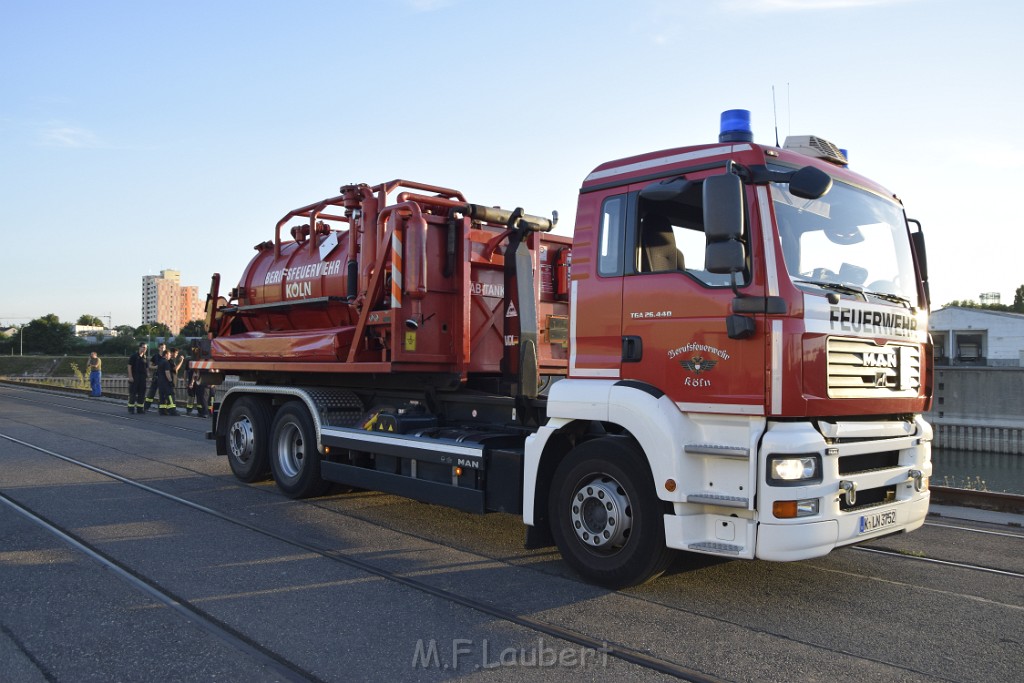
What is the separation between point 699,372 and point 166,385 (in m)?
18.8

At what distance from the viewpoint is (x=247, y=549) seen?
6316 mm

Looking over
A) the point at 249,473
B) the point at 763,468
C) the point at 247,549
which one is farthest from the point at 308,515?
the point at 763,468

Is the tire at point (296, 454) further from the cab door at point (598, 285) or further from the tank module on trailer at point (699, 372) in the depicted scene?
the cab door at point (598, 285)

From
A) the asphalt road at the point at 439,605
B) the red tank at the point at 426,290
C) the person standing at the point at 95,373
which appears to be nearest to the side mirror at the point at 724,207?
the asphalt road at the point at 439,605

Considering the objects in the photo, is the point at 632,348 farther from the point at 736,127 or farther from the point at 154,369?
the point at 154,369

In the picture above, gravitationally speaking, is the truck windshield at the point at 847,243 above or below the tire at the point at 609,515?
above

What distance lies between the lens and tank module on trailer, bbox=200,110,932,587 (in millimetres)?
4746

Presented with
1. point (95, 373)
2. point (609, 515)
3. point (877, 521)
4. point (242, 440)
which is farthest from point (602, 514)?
point (95, 373)

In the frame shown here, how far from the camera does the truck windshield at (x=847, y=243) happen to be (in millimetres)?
5020

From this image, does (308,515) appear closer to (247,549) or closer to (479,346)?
(247,549)

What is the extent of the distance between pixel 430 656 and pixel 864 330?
129 inches

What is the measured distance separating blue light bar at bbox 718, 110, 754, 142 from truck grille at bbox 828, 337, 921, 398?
1.46 m

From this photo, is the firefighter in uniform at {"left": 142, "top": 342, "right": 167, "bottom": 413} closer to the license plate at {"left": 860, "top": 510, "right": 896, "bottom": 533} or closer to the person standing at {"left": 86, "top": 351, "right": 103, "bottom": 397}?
the person standing at {"left": 86, "top": 351, "right": 103, "bottom": 397}

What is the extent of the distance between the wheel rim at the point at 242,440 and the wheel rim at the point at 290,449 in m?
0.68
